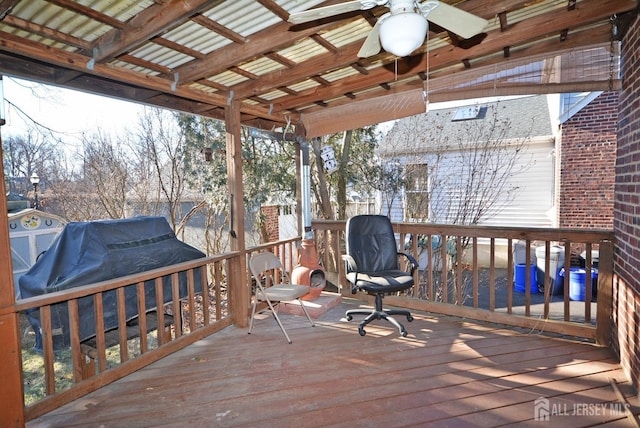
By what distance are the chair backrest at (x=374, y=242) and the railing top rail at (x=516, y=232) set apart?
386 millimetres

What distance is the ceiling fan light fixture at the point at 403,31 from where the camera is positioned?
1.55 m

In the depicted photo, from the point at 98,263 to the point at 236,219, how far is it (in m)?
1.20

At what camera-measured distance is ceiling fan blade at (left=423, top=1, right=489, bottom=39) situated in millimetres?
1636

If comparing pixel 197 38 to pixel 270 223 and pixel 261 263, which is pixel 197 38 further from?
pixel 270 223

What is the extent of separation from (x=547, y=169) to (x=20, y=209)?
10.2 metres

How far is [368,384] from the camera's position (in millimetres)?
2420

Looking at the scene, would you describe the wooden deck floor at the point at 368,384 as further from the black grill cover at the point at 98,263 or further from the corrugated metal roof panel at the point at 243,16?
the corrugated metal roof panel at the point at 243,16

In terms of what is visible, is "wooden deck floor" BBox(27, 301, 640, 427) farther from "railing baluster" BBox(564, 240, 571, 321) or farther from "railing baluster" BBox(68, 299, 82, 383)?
"railing baluster" BBox(564, 240, 571, 321)

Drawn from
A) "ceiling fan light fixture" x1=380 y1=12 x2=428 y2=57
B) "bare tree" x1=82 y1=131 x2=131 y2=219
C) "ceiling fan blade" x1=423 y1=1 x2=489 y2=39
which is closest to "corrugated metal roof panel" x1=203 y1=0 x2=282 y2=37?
"ceiling fan light fixture" x1=380 y1=12 x2=428 y2=57

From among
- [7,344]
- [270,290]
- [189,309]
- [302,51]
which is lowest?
[189,309]

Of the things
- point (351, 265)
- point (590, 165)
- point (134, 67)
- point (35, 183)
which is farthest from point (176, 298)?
point (590, 165)

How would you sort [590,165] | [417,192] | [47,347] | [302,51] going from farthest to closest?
1. [590,165]
2. [417,192]
3. [302,51]
4. [47,347]

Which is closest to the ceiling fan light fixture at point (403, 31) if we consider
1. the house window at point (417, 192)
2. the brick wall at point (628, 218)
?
the brick wall at point (628, 218)

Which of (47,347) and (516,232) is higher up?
(516,232)
